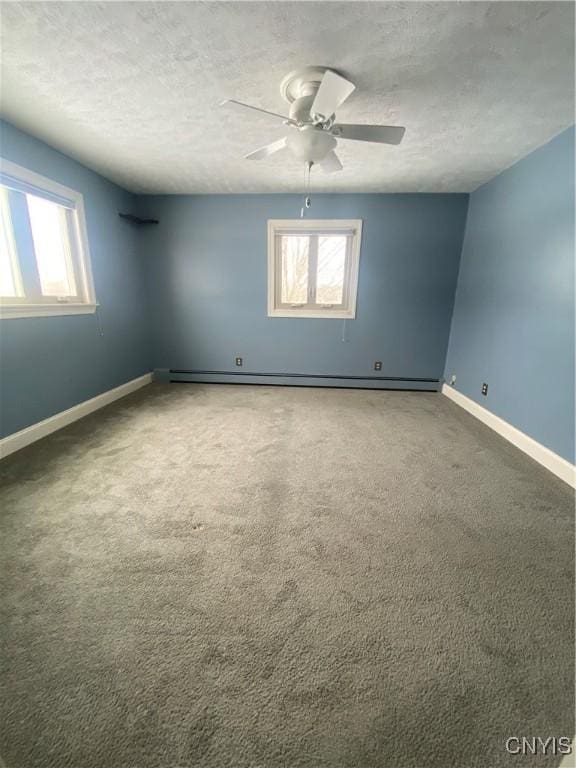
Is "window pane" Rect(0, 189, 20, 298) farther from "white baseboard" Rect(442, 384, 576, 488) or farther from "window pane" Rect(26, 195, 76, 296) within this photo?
"white baseboard" Rect(442, 384, 576, 488)

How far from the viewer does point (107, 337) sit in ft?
10.7

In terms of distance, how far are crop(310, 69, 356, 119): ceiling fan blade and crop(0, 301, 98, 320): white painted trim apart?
2.46 m

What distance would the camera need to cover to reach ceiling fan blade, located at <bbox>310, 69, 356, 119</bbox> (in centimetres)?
130

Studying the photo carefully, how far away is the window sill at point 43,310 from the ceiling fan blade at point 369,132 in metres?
2.56

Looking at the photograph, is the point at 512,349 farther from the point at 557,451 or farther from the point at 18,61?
the point at 18,61

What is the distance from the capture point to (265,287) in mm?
3809

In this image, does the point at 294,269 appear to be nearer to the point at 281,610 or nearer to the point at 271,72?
the point at 271,72

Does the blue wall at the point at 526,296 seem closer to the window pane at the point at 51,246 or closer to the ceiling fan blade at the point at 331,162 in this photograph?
the ceiling fan blade at the point at 331,162

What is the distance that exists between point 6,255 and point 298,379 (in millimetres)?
3070

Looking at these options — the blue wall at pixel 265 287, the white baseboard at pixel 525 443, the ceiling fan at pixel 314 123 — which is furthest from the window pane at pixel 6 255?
the white baseboard at pixel 525 443

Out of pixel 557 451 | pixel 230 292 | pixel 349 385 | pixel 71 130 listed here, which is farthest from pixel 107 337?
pixel 557 451

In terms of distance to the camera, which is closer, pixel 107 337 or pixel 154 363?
pixel 107 337

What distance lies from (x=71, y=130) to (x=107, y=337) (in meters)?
1.79

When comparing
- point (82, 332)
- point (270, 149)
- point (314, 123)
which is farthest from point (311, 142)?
point (82, 332)
